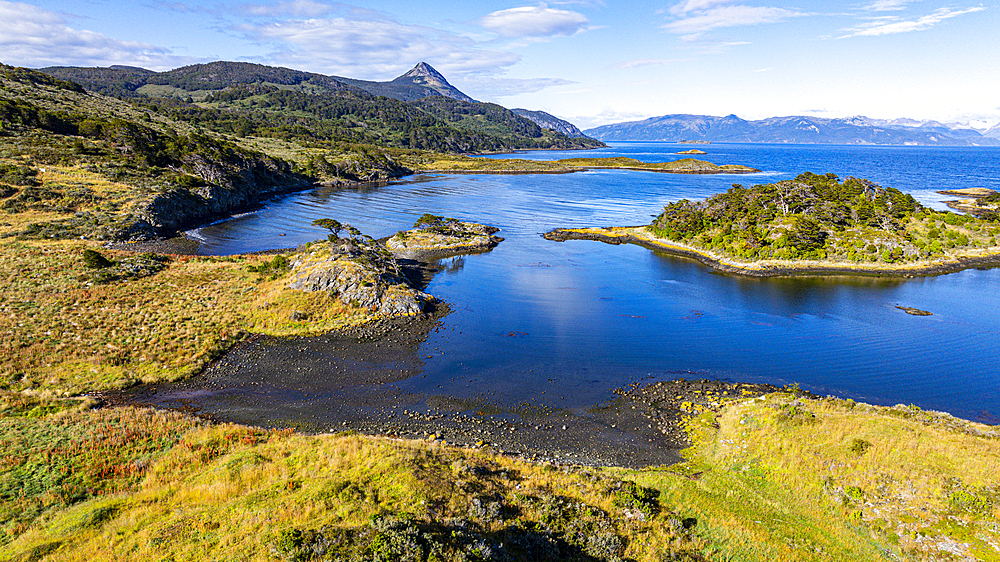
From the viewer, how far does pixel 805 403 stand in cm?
2414

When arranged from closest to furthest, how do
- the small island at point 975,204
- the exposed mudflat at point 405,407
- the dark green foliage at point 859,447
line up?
the dark green foliage at point 859,447, the exposed mudflat at point 405,407, the small island at point 975,204

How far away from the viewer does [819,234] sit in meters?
61.1

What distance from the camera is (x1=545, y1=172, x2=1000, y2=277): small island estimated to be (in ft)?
188

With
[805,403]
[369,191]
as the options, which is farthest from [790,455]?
[369,191]

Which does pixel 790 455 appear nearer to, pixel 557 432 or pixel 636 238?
pixel 557 432

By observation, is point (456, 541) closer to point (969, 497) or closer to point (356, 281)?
point (969, 497)

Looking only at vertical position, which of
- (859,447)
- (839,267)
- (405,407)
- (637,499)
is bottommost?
(405,407)

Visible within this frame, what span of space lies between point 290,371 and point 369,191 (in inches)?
3935

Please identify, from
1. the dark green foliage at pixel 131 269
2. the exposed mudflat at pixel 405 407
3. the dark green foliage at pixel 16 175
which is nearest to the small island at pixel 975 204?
the exposed mudflat at pixel 405 407

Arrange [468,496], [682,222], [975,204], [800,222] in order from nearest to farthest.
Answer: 1. [468,496]
2. [800,222]
3. [682,222]
4. [975,204]

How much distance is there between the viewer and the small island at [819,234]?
188 ft

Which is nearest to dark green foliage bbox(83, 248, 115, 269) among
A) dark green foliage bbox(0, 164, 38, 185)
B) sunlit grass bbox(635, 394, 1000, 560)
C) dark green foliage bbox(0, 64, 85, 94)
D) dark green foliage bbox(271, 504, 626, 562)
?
dark green foliage bbox(0, 164, 38, 185)

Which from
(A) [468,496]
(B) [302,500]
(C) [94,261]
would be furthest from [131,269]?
(A) [468,496]

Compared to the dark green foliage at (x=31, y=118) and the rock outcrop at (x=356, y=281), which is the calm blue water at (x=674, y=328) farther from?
the dark green foliage at (x=31, y=118)
